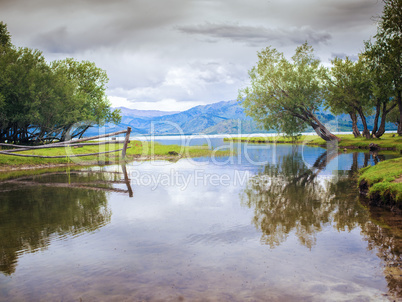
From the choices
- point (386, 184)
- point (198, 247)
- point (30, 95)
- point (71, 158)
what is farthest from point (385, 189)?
point (30, 95)

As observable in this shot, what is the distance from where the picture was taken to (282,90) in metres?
54.2

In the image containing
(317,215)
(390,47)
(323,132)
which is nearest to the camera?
(317,215)

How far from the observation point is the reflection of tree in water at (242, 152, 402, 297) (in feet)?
26.8

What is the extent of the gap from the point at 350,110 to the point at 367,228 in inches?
2335

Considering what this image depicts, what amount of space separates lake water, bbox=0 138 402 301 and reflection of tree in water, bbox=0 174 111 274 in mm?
42

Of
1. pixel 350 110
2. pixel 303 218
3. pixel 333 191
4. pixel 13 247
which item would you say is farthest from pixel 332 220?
pixel 350 110

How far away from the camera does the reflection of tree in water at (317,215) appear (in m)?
8.15

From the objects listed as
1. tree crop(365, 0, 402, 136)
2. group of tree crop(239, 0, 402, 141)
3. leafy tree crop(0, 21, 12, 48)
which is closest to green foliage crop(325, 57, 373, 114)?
group of tree crop(239, 0, 402, 141)

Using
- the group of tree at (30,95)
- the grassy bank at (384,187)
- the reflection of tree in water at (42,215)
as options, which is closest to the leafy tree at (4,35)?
the group of tree at (30,95)

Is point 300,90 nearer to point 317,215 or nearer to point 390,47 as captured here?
point 390,47

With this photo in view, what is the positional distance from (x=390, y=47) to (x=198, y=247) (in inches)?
1765

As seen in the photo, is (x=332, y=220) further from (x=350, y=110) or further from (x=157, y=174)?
(x=350, y=110)

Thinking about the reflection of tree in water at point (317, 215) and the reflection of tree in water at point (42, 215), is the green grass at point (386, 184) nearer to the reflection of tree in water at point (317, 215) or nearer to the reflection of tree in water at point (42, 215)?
the reflection of tree in water at point (317, 215)

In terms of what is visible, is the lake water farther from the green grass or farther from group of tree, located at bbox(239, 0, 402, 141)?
group of tree, located at bbox(239, 0, 402, 141)
